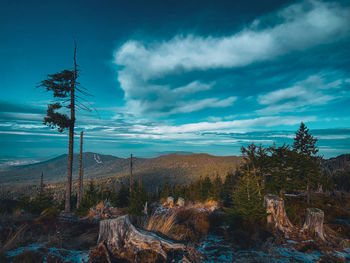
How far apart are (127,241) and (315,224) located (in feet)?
21.0

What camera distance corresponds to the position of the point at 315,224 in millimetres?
6207

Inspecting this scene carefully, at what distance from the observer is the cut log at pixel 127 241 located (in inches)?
170

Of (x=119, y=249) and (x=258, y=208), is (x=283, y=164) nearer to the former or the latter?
(x=258, y=208)

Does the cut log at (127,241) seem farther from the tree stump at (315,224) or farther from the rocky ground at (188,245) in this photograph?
the tree stump at (315,224)

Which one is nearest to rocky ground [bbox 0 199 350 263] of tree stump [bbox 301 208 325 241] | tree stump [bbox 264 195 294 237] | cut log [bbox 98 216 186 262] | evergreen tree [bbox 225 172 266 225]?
cut log [bbox 98 216 186 262]

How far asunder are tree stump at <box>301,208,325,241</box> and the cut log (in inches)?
197

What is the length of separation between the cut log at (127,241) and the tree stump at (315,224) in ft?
16.5

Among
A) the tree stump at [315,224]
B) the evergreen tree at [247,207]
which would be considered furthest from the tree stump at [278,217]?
the tree stump at [315,224]

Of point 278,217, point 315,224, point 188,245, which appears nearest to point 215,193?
point 278,217

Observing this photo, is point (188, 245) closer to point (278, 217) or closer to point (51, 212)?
point (278, 217)

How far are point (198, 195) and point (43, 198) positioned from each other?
2126 centimetres

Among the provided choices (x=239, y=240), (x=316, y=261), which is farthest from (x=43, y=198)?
(x=316, y=261)

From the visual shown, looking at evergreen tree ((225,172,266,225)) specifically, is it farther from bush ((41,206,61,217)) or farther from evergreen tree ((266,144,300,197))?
evergreen tree ((266,144,300,197))

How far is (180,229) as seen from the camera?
6.56m
